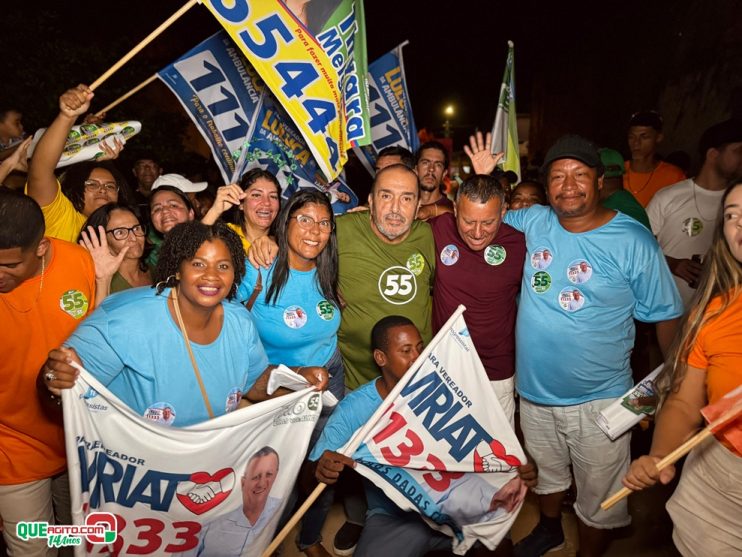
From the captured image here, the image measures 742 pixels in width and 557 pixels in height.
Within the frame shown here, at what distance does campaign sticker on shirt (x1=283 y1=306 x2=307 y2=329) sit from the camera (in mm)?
3059

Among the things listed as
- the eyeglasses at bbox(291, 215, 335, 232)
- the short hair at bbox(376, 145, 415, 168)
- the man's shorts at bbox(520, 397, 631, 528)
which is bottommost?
the man's shorts at bbox(520, 397, 631, 528)

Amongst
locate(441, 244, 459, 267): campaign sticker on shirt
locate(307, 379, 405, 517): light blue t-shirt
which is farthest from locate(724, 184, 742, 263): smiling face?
locate(307, 379, 405, 517): light blue t-shirt

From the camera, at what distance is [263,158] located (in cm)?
497

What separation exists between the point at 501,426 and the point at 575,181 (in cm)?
156

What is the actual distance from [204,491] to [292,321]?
1123 mm

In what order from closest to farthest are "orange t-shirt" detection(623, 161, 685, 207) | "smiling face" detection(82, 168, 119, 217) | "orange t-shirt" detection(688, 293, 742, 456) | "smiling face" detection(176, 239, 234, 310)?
"orange t-shirt" detection(688, 293, 742, 456) → "smiling face" detection(176, 239, 234, 310) → "smiling face" detection(82, 168, 119, 217) → "orange t-shirt" detection(623, 161, 685, 207)

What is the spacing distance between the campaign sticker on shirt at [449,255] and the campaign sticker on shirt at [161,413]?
201 cm

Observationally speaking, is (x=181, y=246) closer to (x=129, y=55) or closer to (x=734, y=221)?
(x=129, y=55)

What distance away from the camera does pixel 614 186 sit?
4.35 metres

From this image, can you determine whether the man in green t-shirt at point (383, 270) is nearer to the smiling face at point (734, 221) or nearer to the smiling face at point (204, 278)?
the smiling face at point (204, 278)

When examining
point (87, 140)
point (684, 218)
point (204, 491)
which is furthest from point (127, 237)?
point (684, 218)

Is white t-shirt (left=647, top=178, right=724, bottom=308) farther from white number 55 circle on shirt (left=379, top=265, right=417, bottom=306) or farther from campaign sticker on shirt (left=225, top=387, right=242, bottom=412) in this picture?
campaign sticker on shirt (left=225, top=387, right=242, bottom=412)

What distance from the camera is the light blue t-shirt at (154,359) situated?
85.7 inches

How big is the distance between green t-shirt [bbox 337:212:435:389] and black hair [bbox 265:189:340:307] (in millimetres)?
122
